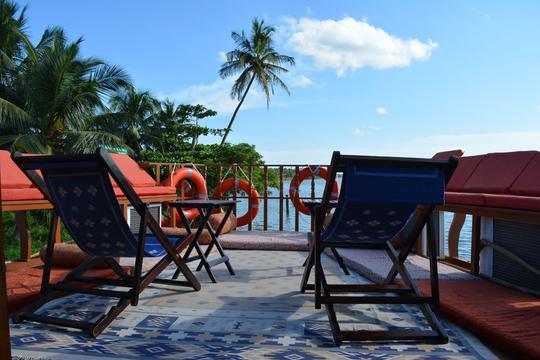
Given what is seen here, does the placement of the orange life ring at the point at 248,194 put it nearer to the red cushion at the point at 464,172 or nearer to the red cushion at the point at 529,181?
the red cushion at the point at 464,172

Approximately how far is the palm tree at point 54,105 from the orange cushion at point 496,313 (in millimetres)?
13665

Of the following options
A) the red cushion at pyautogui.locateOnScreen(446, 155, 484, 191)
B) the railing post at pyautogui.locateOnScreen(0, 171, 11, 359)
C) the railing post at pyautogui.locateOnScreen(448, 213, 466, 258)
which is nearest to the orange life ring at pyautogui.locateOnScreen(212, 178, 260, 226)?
the railing post at pyautogui.locateOnScreen(448, 213, 466, 258)

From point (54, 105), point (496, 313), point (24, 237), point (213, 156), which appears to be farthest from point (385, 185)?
point (213, 156)

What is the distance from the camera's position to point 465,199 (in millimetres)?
3332

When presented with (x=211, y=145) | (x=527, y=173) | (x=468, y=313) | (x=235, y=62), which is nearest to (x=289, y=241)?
(x=527, y=173)

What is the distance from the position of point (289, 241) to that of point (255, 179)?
24456mm

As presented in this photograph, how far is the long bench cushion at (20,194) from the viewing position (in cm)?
333

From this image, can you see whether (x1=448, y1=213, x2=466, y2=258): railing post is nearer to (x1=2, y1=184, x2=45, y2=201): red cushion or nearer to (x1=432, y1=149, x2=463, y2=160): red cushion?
(x1=432, y1=149, x2=463, y2=160): red cushion

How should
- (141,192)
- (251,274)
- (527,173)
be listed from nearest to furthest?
(527,173) → (251,274) → (141,192)

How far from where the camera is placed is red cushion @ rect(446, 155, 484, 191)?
3955mm

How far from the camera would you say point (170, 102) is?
92.3ft

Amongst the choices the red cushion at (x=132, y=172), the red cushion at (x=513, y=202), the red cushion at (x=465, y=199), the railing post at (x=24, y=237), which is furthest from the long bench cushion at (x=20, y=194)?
the red cushion at (x=513, y=202)

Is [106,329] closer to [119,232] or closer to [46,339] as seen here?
[46,339]

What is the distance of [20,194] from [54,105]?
41.1 feet
